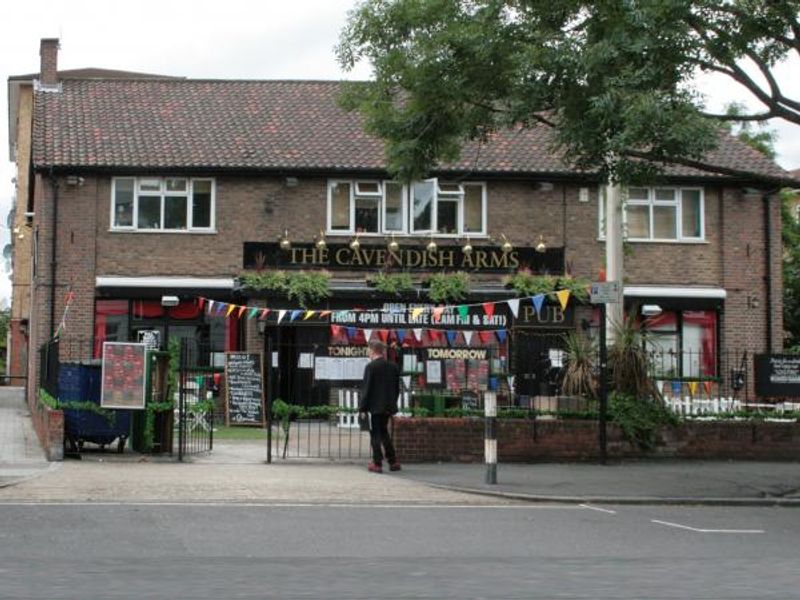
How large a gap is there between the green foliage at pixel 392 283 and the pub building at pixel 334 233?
0.13 m

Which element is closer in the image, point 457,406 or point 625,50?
point 625,50

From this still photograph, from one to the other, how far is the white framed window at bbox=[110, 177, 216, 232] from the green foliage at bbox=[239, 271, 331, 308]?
1.76 meters

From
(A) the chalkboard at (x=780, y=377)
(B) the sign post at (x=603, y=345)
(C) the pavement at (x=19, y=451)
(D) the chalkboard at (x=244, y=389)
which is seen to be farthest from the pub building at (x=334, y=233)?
(B) the sign post at (x=603, y=345)

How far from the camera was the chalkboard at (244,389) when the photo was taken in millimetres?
25109

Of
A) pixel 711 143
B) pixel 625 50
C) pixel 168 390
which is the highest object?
pixel 625 50

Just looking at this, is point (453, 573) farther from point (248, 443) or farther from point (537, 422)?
point (248, 443)

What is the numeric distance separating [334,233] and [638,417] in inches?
489

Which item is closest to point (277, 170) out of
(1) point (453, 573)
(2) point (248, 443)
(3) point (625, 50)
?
(2) point (248, 443)

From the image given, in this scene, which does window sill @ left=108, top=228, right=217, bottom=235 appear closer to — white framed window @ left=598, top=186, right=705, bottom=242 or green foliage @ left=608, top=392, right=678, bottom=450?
white framed window @ left=598, top=186, right=705, bottom=242

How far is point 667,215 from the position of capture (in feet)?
94.0

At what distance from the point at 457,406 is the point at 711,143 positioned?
6348 mm

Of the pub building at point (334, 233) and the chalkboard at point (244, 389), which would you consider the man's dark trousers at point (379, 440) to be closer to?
the chalkboard at point (244, 389)

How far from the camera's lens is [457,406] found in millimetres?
17562

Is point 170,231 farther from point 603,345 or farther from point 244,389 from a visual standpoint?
point 603,345
